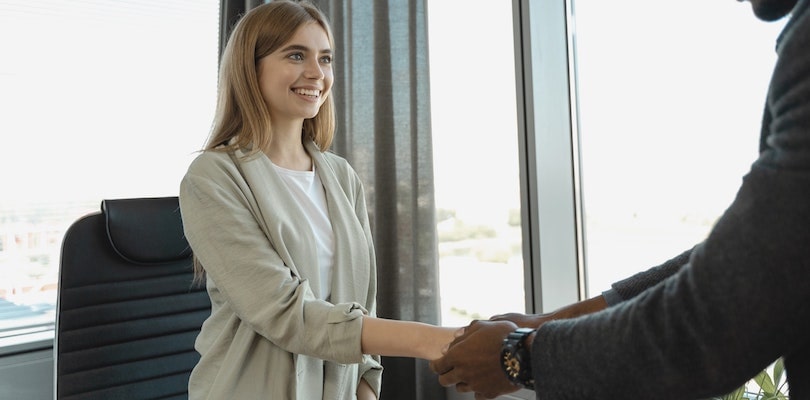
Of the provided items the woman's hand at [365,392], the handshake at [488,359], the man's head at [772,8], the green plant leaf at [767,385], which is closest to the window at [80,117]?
the woman's hand at [365,392]

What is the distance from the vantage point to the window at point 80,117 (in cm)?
241

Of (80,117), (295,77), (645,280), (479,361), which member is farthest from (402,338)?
(80,117)

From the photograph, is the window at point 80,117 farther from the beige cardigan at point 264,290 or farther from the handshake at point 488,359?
the handshake at point 488,359

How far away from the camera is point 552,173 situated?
217 cm

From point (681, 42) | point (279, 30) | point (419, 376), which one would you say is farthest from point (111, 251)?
point (681, 42)

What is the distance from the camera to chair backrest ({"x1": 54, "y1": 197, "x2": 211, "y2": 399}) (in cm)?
165

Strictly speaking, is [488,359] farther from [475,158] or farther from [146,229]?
[475,158]

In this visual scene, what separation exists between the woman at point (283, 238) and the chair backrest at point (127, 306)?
247 millimetres

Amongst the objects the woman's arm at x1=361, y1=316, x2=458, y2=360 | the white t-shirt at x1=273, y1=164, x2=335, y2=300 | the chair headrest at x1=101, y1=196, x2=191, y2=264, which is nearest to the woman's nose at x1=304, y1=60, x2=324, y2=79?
the white t-shirt at x1=273, y1=164, x2=335, y2=300

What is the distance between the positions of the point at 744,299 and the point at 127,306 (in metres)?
1.38

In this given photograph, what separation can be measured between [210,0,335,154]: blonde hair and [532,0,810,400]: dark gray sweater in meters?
0.98

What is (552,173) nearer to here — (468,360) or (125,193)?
(468,360)

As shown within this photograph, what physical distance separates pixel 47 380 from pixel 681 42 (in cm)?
206

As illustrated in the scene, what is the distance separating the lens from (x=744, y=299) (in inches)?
30.5
